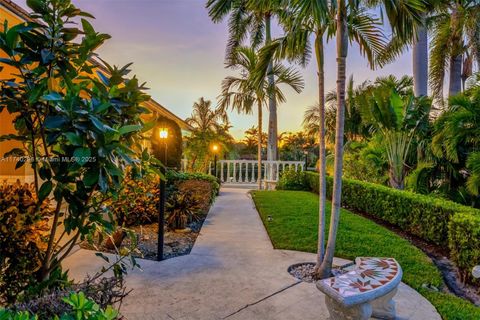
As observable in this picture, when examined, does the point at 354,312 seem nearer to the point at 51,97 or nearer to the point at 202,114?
the point at 51,97

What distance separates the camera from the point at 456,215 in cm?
459

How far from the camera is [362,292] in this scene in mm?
2559

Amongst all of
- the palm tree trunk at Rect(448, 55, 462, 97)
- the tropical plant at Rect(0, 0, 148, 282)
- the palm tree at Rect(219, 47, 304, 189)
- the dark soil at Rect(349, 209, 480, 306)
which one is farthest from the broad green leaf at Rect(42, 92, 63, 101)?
the palm tree trunk at Rect(448, 55, 462, 97)

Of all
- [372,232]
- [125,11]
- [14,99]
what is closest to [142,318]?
[14,99]

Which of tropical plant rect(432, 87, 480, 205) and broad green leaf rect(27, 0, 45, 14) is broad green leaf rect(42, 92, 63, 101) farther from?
tropical plant rect(432, 87, 480, 205)

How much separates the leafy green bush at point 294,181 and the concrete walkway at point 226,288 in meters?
8.31

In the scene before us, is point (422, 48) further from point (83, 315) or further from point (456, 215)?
point (83, 315)

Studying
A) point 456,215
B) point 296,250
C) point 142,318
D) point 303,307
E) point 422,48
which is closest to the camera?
point 142,318

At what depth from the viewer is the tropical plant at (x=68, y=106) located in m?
1.75

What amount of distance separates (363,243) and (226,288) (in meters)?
3.20

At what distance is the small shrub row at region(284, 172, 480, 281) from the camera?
165 inches

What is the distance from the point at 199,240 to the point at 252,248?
1.04 metres

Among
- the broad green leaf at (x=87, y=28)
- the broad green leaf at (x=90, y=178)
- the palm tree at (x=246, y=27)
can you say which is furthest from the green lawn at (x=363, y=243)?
the palm tree at (x=246, y=27)

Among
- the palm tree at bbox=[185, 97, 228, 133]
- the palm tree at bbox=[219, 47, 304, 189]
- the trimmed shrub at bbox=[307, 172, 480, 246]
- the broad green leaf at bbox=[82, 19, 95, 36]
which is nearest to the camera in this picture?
the broad green leaf at bbox=[82, 19, 95, 36]
